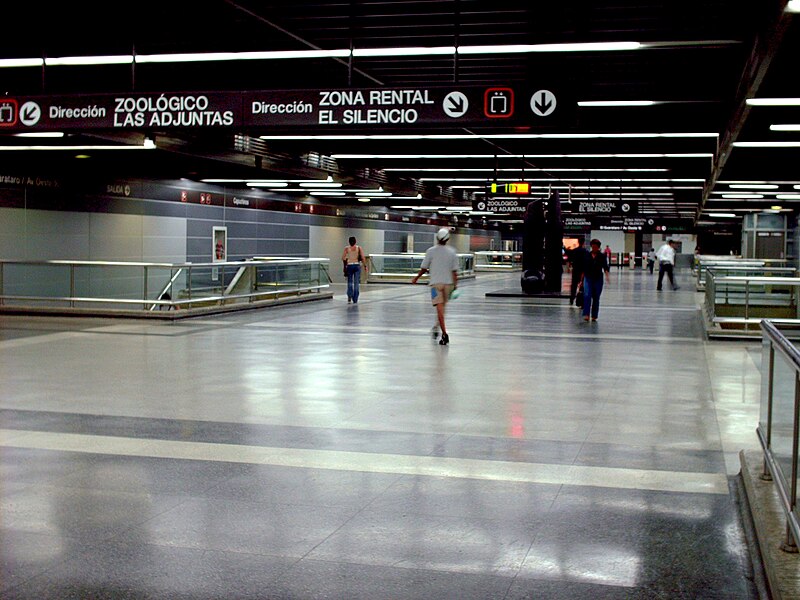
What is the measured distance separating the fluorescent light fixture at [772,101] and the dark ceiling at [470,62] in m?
0.22

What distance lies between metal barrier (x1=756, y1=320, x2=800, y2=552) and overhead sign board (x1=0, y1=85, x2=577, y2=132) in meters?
4.23

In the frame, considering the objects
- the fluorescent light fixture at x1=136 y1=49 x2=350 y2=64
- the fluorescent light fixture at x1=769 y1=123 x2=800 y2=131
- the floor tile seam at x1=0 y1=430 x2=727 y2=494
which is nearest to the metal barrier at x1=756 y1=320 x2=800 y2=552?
the floor tile seam at x1=0 y1=430 x2=727 y2=494

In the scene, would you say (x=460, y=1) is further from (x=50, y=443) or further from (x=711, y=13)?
(x=50, y=443)

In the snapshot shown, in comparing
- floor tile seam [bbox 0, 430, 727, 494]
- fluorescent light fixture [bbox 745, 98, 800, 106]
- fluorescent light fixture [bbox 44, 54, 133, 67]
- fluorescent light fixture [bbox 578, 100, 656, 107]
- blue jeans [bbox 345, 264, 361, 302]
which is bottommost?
floor tile seam [bbox 0, 430, 727, 494]

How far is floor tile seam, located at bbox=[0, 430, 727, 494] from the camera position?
5922mm

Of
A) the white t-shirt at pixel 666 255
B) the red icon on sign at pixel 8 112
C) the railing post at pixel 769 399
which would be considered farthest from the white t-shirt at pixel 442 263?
the white t-shirt at pixel 666 255

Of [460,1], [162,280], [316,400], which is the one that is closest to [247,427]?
[316,400]

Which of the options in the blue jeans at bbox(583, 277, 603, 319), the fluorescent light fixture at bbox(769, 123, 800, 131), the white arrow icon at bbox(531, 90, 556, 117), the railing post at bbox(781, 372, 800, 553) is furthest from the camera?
the blue jeans at bbox(583, 277, 603, 319)

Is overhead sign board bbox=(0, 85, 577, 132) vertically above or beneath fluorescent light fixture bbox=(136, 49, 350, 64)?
beneath

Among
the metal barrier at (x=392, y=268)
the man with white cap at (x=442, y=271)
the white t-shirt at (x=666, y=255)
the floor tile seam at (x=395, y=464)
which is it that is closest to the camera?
the floor tile seam at (x=395, y=464)

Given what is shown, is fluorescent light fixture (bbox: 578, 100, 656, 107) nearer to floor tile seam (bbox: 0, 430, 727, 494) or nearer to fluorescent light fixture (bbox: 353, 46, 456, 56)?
fluorescent light fixture (bbox: 353, 46, 456, 56)

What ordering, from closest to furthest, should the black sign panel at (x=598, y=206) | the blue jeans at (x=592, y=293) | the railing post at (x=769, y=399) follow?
the railing post at (x=769, y=399) → the blue jeans at (x=592, y=293) → the black sign panel at (x=598, y=206)

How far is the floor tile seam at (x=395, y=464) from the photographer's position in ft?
19.4

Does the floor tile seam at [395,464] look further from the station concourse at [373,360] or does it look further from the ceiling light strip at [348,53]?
the ceiling light strip at [348,53]
